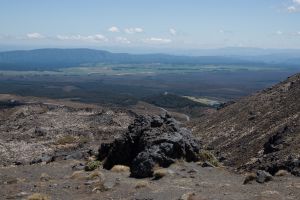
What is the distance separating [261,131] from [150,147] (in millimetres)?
21773

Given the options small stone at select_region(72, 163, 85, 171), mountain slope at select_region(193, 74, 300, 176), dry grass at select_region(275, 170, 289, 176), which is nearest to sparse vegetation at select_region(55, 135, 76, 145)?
mountain slope at select_region(193, 74, 300, 176)

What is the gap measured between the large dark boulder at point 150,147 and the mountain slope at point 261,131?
516cm

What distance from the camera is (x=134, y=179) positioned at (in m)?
29.3

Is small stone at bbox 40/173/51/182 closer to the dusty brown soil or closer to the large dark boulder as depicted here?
the dusty brown soil

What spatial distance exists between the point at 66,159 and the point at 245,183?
18.3m

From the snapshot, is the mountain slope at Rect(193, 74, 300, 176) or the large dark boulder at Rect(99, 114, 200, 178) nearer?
the large dark boulder at Rect(99, 114, 200, 178)

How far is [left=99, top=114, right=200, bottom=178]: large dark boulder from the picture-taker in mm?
30844

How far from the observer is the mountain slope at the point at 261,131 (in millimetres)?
35938

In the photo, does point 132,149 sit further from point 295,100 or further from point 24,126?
point 24,126

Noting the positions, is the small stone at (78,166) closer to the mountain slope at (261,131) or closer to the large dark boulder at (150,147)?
the large dark boulder at (150,147)

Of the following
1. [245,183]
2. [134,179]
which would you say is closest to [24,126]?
[134,179]

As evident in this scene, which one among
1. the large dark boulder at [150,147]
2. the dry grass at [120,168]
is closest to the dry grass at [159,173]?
the large dark boulder at [150,147]

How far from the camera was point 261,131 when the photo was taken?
51.0 m

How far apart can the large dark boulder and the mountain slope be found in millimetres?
5157
